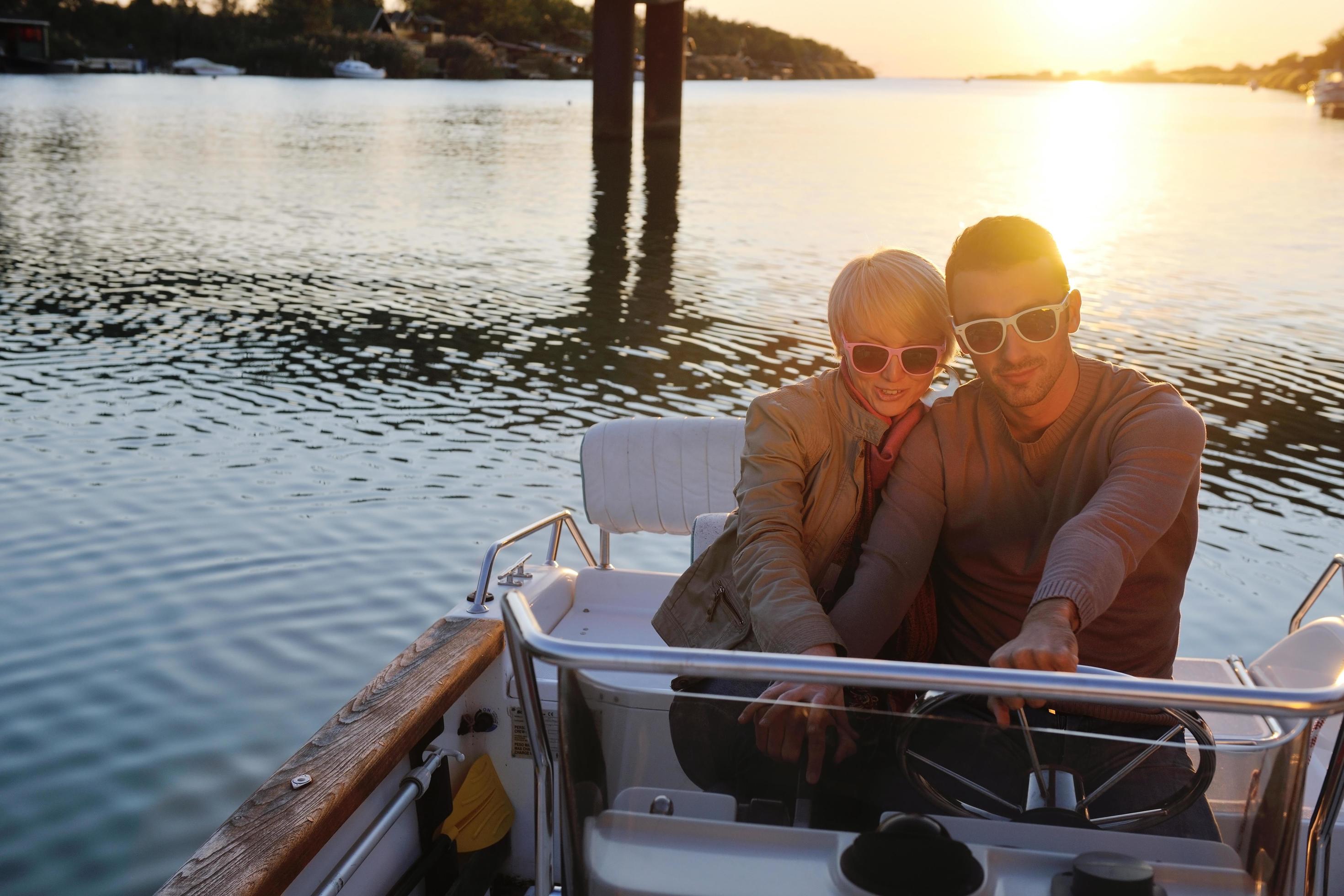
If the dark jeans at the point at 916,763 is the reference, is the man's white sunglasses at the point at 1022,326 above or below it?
above

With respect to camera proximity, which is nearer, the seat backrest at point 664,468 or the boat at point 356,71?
the seat backrest at point 664,468

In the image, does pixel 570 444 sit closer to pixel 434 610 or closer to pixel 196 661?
pixel 434 610

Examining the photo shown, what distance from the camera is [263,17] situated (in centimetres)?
9288

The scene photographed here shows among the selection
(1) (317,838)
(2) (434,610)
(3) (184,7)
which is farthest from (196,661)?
(3) (184,7)

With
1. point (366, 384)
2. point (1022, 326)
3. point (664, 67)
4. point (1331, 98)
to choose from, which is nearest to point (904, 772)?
point (1022, 326)

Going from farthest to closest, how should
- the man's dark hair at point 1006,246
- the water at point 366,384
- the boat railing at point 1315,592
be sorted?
the water at point 366,384 → the boat railing at point 1315,592 → the man's dark hair at point 1006,246

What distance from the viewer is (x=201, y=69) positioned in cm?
8388

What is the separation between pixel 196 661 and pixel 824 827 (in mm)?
4382

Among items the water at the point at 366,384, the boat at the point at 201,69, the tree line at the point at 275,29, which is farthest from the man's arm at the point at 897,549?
the boat at the point at 201,69

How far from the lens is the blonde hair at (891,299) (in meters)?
2.39

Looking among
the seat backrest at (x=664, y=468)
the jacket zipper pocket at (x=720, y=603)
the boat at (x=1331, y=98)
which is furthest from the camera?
the boat at (x=1331, y=98)

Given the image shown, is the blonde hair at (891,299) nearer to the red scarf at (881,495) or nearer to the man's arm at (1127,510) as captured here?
the red scarf at (881,495)

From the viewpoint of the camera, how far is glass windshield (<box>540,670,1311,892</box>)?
1.47m

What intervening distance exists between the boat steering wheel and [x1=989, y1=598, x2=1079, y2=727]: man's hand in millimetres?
210
